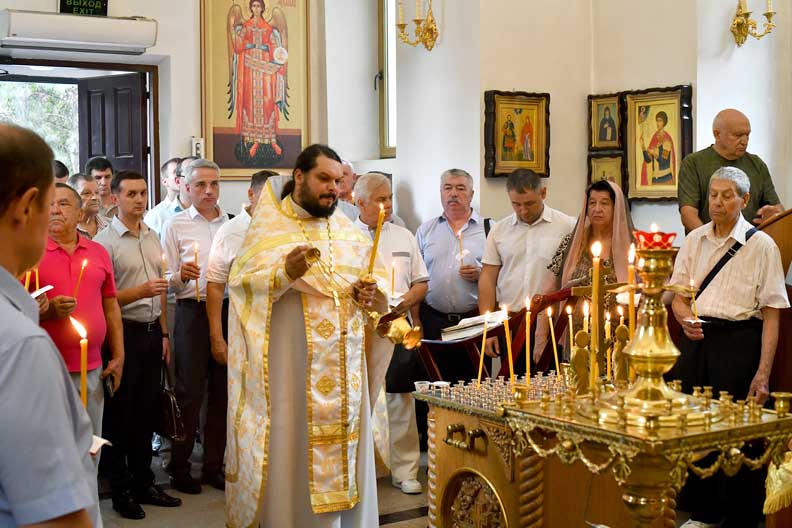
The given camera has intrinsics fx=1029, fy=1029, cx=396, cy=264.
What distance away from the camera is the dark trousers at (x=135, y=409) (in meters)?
5.35

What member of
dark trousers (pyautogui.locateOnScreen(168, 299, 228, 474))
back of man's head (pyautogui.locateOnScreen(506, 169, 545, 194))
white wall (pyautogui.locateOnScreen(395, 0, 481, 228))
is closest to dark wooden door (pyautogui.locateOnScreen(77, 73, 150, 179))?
white wall (pyautogui.locateOnScreen(395, 0, 481, 228))

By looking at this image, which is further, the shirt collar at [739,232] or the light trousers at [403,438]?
the light trousers at [403,438]

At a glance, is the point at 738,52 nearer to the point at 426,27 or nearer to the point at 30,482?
the point at 426,27

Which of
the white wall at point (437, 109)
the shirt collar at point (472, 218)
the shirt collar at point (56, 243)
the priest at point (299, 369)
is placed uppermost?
the white wall at point (437, 109)

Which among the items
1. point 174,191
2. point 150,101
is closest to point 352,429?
point 174,191

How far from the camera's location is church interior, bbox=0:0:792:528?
8.60 feet

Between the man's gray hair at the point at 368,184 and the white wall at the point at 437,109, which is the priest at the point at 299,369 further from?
the white wall at the point at 437,109

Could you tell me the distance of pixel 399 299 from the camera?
582cm

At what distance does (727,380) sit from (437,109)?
12.3 feet

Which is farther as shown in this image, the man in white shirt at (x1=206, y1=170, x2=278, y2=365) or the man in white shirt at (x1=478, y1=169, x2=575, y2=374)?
the man in white shirt at (x1=478, y1=169, x2=575, y2=374)

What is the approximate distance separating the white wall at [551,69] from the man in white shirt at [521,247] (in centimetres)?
133

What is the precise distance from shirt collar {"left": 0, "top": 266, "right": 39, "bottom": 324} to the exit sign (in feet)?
25.2

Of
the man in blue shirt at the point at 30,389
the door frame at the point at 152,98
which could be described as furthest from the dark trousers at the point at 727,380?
the door frame at the point at 152,98

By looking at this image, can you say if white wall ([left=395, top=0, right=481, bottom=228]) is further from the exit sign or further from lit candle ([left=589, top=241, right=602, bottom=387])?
lit candle ([left=589, top=241, right=602, bottom=387])
